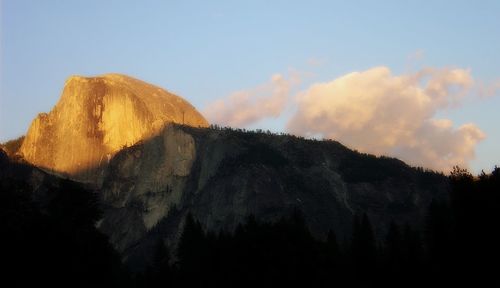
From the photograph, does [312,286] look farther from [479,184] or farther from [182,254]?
[182,254]

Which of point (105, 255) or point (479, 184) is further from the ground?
point (479, 184)

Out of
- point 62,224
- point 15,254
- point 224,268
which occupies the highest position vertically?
point 224,268

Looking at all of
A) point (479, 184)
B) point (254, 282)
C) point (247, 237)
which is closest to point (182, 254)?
point (247, 237)

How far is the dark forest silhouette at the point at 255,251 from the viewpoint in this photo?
5041 centimetres

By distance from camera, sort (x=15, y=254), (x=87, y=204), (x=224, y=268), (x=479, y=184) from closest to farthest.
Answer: (x=15, y=254) → (x=87, y=204) → (x=479, y=184) → (x=224, y=268)

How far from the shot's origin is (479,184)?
80.2m

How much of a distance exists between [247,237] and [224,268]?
18.4 feet

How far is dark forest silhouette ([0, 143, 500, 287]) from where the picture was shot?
50406mm

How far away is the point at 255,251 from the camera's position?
95.2 m

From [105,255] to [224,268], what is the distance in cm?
3935

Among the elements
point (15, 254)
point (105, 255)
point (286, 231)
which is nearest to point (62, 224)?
point (105, 255)

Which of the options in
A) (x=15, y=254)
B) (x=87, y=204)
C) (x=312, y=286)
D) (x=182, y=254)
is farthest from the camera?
(x=182, y=254)

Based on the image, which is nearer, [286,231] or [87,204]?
[87,204]

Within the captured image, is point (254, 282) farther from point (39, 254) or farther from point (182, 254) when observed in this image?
point (39, 254)
